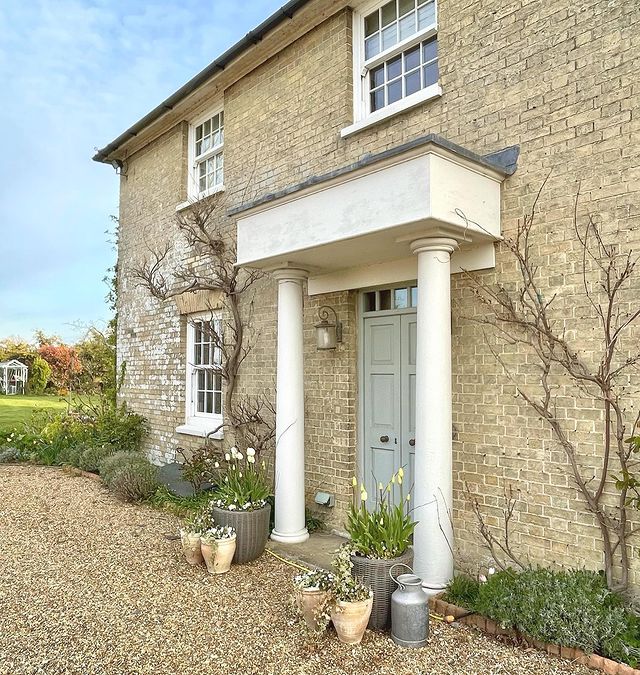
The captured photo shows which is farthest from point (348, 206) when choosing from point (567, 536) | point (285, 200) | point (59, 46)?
point (59, 46)

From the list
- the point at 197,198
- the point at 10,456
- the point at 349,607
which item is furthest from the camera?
the point at 10,456

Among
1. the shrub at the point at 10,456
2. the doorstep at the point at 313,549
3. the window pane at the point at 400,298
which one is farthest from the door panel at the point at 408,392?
the shrub at the point at 10,456

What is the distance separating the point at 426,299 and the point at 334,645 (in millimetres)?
2681

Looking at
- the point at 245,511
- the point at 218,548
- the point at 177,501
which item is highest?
the point at 245,511

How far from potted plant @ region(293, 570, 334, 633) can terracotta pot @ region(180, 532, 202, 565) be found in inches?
63.1

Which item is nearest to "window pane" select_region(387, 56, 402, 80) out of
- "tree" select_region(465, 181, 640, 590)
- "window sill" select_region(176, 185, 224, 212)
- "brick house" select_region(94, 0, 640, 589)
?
"brick house" select_region(94, 0, 640, 589)

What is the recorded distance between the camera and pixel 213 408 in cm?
915

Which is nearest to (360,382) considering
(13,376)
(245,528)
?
(245,528)

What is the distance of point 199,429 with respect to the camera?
914 cm

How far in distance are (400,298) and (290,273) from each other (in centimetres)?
123

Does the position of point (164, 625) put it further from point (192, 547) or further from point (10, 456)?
point (10, 456)

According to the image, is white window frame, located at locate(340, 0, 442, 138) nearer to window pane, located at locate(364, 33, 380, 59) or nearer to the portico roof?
window pane, located at locate(364, 33, 380, 59)

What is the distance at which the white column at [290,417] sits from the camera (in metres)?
6.06

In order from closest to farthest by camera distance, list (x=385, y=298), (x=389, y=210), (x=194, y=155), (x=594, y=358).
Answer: (x=594, y=358) → (x=389, y=210) → (x=385, y=298) → (x=194, y=155)
